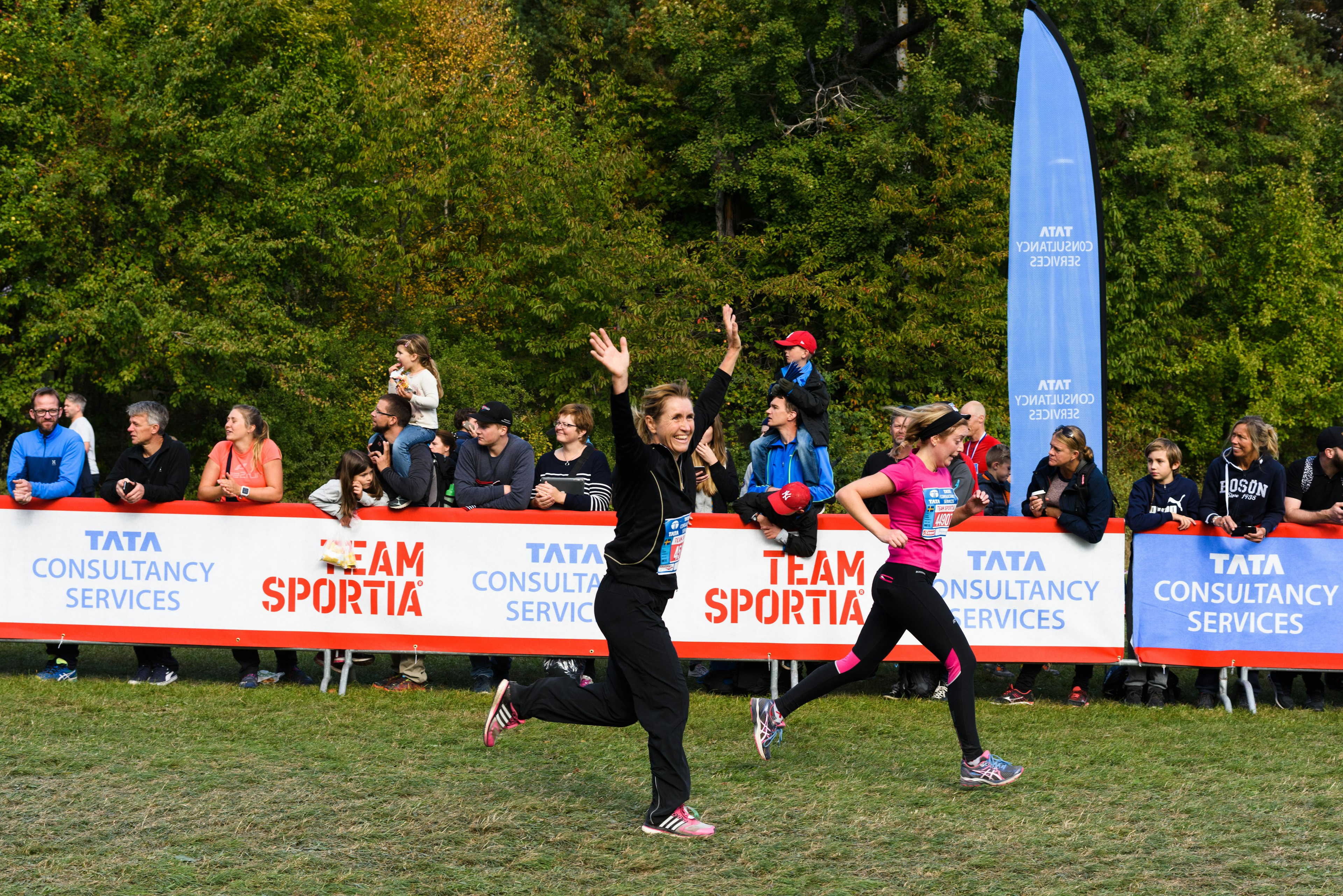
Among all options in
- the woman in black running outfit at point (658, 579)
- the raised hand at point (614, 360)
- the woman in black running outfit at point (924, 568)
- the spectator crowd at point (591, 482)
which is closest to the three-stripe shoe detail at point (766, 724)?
the woman in black running outfit at point (924, 568)

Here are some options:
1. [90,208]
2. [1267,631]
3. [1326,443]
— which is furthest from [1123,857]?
[90,208]

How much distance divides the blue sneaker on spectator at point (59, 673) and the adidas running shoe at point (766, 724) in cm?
516

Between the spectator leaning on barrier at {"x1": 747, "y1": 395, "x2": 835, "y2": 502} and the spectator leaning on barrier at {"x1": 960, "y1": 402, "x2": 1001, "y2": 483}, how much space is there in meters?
1.50

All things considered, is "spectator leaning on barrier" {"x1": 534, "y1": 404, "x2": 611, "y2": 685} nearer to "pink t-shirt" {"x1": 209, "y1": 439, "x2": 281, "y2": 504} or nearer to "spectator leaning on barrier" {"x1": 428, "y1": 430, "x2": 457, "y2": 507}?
"spectator leaning on barrier" {"x1": 428, "y1": 430, "x2": 457, "y2": 507}

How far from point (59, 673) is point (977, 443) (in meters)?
7.19

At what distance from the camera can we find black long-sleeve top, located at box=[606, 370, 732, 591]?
5504 millimetres

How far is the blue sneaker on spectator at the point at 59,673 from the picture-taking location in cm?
873

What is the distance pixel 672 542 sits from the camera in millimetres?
5578

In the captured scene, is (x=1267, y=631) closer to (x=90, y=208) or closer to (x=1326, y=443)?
(x=1326, y=443)

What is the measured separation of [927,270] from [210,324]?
48.3 feet

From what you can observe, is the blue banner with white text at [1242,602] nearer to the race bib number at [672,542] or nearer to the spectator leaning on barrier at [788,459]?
the spectator leaning on barrier at [788,459]

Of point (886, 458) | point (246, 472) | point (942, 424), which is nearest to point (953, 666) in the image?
point (942, 424)

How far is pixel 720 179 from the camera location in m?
29.1

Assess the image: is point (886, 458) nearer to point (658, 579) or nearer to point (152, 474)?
point (658, 579)
